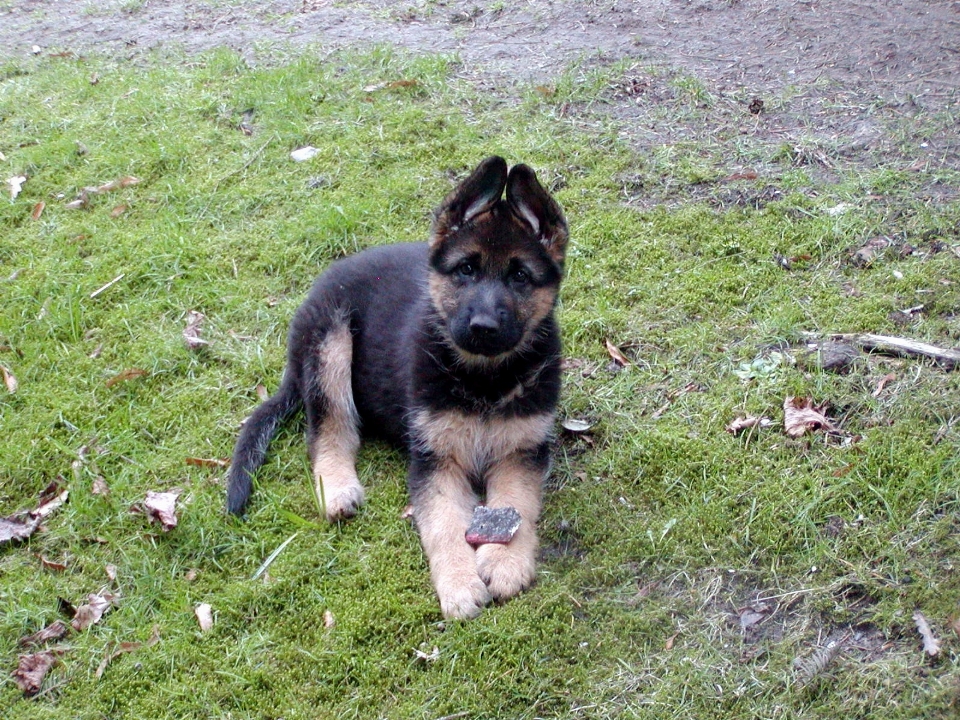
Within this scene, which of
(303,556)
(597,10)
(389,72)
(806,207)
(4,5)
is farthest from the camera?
(4,5)

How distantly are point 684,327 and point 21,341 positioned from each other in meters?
4.02

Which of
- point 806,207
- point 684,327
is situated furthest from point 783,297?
point 806,207

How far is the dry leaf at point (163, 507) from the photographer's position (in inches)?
167

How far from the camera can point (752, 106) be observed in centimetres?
715

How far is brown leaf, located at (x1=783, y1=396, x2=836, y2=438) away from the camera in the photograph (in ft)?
14.6

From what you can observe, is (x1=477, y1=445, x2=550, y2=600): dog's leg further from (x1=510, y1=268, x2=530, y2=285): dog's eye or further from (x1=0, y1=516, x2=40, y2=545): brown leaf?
(x1=0, y1=516, x2=40, y2=545): brown leaf

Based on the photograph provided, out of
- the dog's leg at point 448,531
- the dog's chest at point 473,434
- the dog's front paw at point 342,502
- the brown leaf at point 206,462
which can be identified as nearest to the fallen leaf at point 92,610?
the brown leaf at point 206,462

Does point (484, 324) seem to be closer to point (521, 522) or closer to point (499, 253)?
point (499, 253)

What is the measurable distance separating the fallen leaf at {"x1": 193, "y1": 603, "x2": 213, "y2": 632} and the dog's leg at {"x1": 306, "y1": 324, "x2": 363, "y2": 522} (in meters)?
0.68

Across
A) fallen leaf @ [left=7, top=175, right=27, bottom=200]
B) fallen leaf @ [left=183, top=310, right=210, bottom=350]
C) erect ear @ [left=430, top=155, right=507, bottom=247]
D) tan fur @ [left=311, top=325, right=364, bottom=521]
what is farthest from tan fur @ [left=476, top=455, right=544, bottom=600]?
fallen leaf @ [left=7, top=175, right=27, bottom=200]

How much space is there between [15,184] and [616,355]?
5037 mm

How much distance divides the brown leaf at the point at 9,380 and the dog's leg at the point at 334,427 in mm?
1829

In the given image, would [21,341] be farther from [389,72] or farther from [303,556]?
[389,72]

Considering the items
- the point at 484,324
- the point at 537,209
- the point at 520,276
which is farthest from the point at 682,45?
the point at 484,324
